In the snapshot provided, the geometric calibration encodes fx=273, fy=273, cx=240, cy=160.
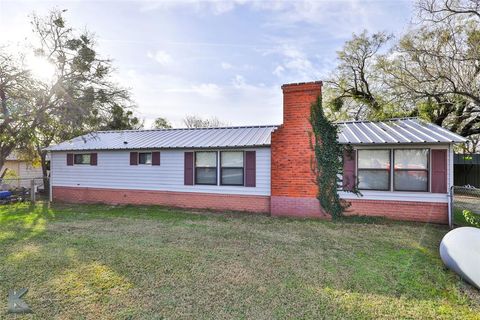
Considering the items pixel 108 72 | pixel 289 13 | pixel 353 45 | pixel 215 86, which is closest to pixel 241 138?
pixel 289 13

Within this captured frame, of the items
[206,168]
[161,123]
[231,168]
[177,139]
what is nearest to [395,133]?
[231,168]

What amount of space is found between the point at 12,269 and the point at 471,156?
2575cm

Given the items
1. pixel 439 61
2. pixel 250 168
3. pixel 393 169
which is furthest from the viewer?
pixel 439 61

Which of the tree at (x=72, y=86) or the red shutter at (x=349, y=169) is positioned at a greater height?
the tree at (x=72, y=86)

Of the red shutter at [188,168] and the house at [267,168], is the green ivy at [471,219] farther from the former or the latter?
the red shutter at [188,168]

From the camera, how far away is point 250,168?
10.5 meters

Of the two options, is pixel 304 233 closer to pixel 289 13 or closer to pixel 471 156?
pixel 289 13

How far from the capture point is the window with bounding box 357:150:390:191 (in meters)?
9.16

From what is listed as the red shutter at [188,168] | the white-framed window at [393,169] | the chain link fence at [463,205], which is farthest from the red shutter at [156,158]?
the chain link fence at [463,205]

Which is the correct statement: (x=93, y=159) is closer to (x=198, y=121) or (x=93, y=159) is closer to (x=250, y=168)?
(x=250, y=168)

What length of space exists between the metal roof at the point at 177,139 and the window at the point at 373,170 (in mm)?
3344

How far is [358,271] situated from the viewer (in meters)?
4.89

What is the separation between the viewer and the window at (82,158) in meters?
13.4

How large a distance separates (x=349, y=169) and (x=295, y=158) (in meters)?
1.86
